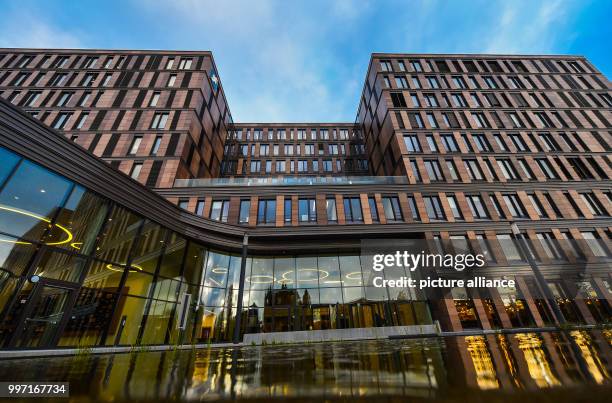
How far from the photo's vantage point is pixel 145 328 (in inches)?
544

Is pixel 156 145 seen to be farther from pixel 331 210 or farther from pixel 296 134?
pixel 296 134

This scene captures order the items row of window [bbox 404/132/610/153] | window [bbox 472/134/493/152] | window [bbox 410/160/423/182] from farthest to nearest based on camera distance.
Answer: window [bbox 472/134/493/152] < row of window [bbox 404/132/610/153] < window [bbox 410/160/423/182]

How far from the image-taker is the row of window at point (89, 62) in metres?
34.7

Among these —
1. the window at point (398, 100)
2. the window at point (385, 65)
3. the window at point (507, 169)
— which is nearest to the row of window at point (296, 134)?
the window at point (385, 65)

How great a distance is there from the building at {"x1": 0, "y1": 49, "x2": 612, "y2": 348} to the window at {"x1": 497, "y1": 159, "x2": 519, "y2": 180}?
0.47 ft

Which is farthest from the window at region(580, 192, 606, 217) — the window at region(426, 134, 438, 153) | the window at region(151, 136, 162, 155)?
the window at region(151, 136, 162, 155)

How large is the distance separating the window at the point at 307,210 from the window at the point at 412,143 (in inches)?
528

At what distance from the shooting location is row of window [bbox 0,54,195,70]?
114 feet

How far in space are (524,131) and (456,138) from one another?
952 cm

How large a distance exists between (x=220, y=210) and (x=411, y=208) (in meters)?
18.3

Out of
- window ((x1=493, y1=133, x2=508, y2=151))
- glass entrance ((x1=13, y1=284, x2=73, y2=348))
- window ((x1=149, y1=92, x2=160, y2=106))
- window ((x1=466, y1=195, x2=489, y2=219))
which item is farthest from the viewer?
window ((x1=149, y1=92, x2=160, y2=106))

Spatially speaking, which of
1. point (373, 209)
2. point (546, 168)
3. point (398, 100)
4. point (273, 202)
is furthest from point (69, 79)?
point (546, 168)

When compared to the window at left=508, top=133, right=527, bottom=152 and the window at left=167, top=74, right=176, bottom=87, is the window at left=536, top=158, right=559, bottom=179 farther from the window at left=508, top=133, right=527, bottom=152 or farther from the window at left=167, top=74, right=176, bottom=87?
the window at left=167, top=74, right=176, bottom=87

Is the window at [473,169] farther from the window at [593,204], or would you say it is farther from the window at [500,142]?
the window at [593,204]
